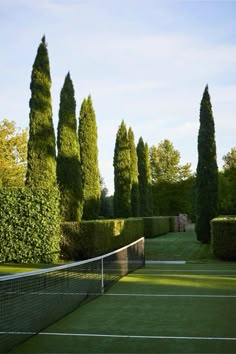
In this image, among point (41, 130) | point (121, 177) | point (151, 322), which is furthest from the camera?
point (121, 177)

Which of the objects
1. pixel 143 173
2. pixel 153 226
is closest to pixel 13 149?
pixel 143 173

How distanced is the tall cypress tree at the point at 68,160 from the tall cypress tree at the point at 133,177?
15.7 metres

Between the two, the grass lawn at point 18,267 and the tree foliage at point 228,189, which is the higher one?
the tree foliage at point 228,189

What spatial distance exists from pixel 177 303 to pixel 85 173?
1786 centimetres

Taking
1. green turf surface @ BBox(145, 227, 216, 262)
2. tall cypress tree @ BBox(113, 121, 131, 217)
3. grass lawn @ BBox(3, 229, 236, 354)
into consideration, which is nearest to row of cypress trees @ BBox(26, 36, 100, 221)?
green turf surface @ BBox(145, 227, 216, 262)

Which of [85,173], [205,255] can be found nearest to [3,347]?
[205,255]

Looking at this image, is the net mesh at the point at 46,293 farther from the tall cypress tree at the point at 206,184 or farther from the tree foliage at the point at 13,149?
the tree foliage at the point at 13,149

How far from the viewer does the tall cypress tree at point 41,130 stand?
22078 mm

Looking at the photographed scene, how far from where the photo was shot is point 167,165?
7462cm

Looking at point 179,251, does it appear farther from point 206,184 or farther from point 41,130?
point 41,130

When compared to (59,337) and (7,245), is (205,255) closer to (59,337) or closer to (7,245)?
(7,245)

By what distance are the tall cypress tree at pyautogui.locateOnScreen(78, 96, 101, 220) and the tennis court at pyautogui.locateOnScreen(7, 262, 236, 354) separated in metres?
13.6

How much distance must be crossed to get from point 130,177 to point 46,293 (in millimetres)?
27442

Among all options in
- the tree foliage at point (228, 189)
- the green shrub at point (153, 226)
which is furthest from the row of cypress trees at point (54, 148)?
the tree foliage at point (228, 189)
